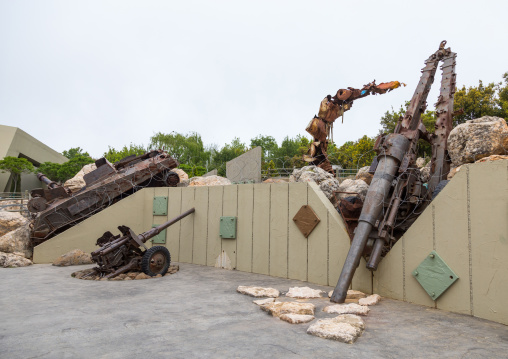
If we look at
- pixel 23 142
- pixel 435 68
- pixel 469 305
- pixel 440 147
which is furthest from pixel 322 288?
pixel 23 142

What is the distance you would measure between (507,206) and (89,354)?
4484 mm

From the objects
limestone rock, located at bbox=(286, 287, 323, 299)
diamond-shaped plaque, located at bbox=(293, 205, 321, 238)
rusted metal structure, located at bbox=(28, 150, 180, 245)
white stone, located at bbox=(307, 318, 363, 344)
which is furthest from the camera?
rusted metal structure, located at bbox=(28, 150, 180, 245)

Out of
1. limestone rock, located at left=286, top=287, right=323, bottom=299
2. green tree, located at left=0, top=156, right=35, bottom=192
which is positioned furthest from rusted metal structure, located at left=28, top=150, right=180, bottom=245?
green tree, located at left=0, top=156, right=35, bottom=192

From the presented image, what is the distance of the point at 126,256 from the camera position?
6953 millimetres

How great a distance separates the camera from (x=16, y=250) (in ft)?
28.9

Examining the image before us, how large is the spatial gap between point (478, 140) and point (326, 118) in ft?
14.4

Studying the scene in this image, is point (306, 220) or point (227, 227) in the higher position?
point (306, 220)

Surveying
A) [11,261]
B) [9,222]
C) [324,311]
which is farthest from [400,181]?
[9,222]

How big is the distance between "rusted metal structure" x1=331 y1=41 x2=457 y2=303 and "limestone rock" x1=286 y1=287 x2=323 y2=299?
414 mm

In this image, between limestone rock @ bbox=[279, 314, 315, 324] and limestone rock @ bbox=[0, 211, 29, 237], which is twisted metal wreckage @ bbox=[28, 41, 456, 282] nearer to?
limestone rock @ bbox=[0, 211, 29, 237]

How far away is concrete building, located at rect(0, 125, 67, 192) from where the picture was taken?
132ft

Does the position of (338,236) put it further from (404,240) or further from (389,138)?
(389,138)

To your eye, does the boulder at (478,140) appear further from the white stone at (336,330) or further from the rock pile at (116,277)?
the rock pile at (116,277)

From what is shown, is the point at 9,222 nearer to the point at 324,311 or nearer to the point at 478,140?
the point at 324,311
